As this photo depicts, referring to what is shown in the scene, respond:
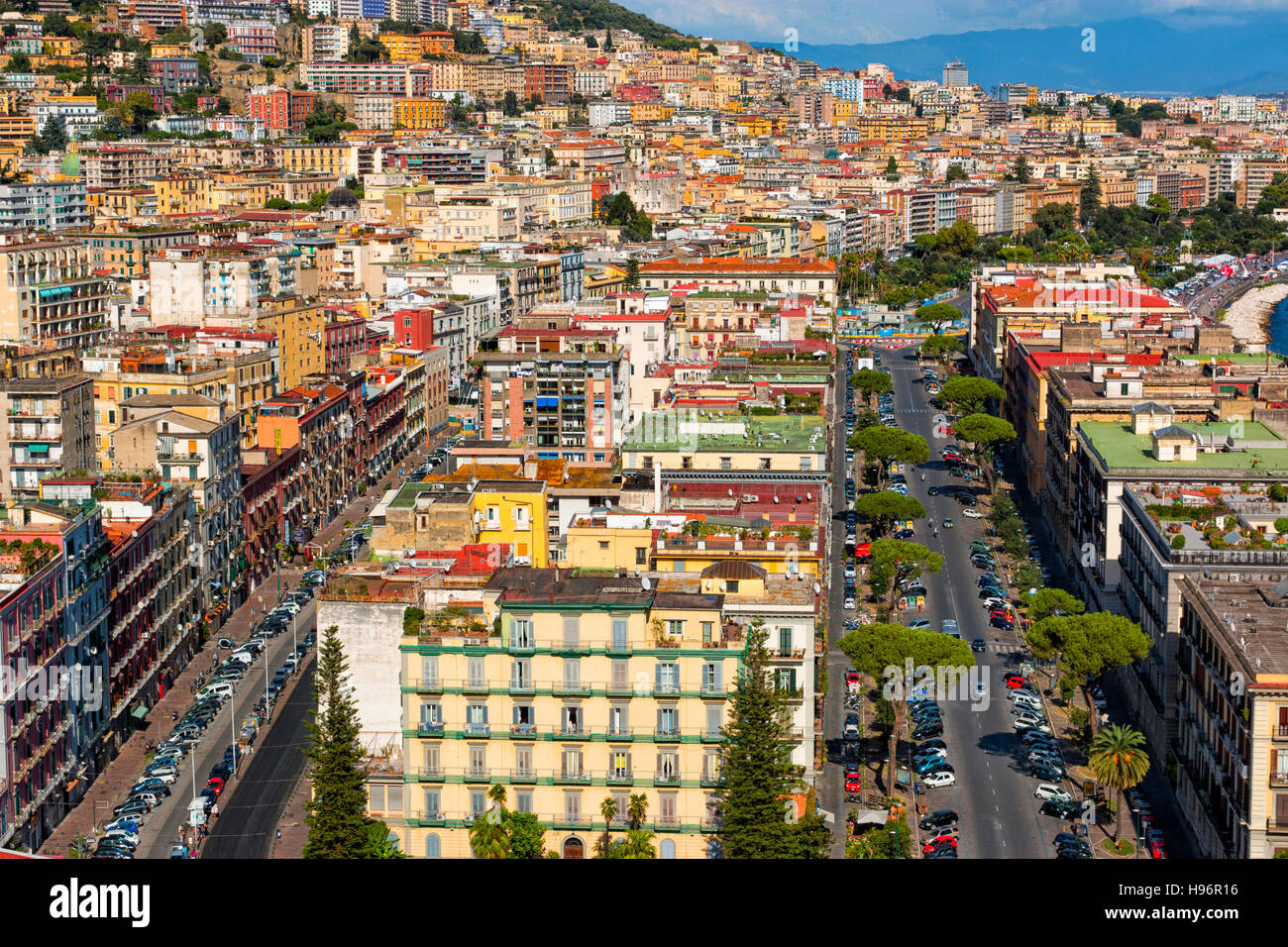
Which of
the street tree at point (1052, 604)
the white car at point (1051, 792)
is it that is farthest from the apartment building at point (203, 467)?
the white car at point (1051, 792)

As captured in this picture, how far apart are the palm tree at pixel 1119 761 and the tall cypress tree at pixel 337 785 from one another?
53.8 feet

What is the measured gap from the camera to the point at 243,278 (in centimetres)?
9631

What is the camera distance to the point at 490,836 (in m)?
34.2

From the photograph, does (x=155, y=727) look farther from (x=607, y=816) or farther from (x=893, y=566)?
(x=893, y=566)

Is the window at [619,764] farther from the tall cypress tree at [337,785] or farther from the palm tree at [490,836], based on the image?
the tall cypress tree at [337,785]

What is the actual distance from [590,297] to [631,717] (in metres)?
87.7

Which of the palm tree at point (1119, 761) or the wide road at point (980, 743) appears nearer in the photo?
→ the palm tree at point (1119, 761)

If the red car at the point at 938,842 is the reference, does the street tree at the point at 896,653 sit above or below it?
above

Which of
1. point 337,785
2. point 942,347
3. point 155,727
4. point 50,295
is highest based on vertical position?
point 50,295

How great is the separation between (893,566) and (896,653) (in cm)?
1525

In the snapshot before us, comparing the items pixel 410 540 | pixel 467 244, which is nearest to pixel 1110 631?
pixel 410 540

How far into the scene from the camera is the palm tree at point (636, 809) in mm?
35031

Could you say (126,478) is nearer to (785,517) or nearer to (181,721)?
(181,721)

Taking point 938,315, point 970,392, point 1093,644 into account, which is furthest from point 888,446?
point 938,315
